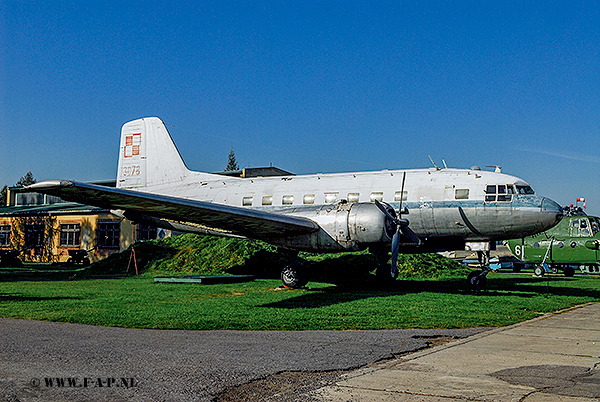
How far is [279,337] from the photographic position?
9.07m

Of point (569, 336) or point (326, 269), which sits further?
point (326, 269)

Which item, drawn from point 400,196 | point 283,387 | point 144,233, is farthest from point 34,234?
point 283,387

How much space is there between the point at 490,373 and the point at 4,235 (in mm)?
53808

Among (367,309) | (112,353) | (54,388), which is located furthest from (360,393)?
(367,309)

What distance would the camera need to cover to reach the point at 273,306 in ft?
43.0

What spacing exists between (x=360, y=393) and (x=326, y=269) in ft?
61.5

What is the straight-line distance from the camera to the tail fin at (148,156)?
24516mm

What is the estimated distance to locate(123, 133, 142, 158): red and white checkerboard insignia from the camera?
25172mm

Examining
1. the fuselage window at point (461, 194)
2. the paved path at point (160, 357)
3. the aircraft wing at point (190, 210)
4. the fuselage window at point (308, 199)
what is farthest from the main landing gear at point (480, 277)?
the paved path at point (160, 357)

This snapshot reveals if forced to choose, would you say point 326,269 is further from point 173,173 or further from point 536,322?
point 536,322

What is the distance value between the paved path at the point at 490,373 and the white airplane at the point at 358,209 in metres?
6.72

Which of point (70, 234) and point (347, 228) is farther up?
point (347, 228)

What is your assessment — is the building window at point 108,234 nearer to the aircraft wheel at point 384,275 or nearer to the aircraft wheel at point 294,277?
the aircraft wheel at point 294,277

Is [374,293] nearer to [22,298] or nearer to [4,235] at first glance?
[22,298]
